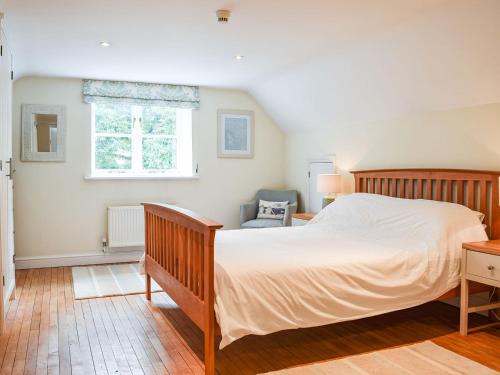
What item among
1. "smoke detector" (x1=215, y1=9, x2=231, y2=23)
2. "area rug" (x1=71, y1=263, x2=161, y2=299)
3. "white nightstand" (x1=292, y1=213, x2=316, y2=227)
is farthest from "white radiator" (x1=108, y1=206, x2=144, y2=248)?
"smoke detector" (x1=215, y1=9, x2=231, y2=23)

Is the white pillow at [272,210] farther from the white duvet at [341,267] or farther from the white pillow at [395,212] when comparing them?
the white duvet at [341,267]

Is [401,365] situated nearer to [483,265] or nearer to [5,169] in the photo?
[483,265]

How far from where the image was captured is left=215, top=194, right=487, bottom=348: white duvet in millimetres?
2531

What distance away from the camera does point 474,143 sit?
3557mm

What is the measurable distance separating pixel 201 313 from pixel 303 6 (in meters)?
2.07

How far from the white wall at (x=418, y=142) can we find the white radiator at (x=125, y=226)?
225cm

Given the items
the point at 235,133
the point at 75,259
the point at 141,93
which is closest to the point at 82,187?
the point at 75,259

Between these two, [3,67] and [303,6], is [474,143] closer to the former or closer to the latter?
[303,6]

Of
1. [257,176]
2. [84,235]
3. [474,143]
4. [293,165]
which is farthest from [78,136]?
[474,143]

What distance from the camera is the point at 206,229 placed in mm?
2498

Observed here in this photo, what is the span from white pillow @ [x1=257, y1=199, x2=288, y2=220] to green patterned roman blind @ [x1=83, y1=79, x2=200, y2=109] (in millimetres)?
1538

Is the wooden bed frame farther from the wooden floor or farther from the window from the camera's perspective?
the window

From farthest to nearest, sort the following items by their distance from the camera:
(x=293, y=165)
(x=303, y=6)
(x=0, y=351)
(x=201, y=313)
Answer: (x=293, y=165) < (x=303, y=6) < (x=0, y=351) < (x=201, y=313)

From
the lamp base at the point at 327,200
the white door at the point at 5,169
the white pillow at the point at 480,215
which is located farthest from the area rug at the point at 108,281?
the white pillow at the point at 480,215
